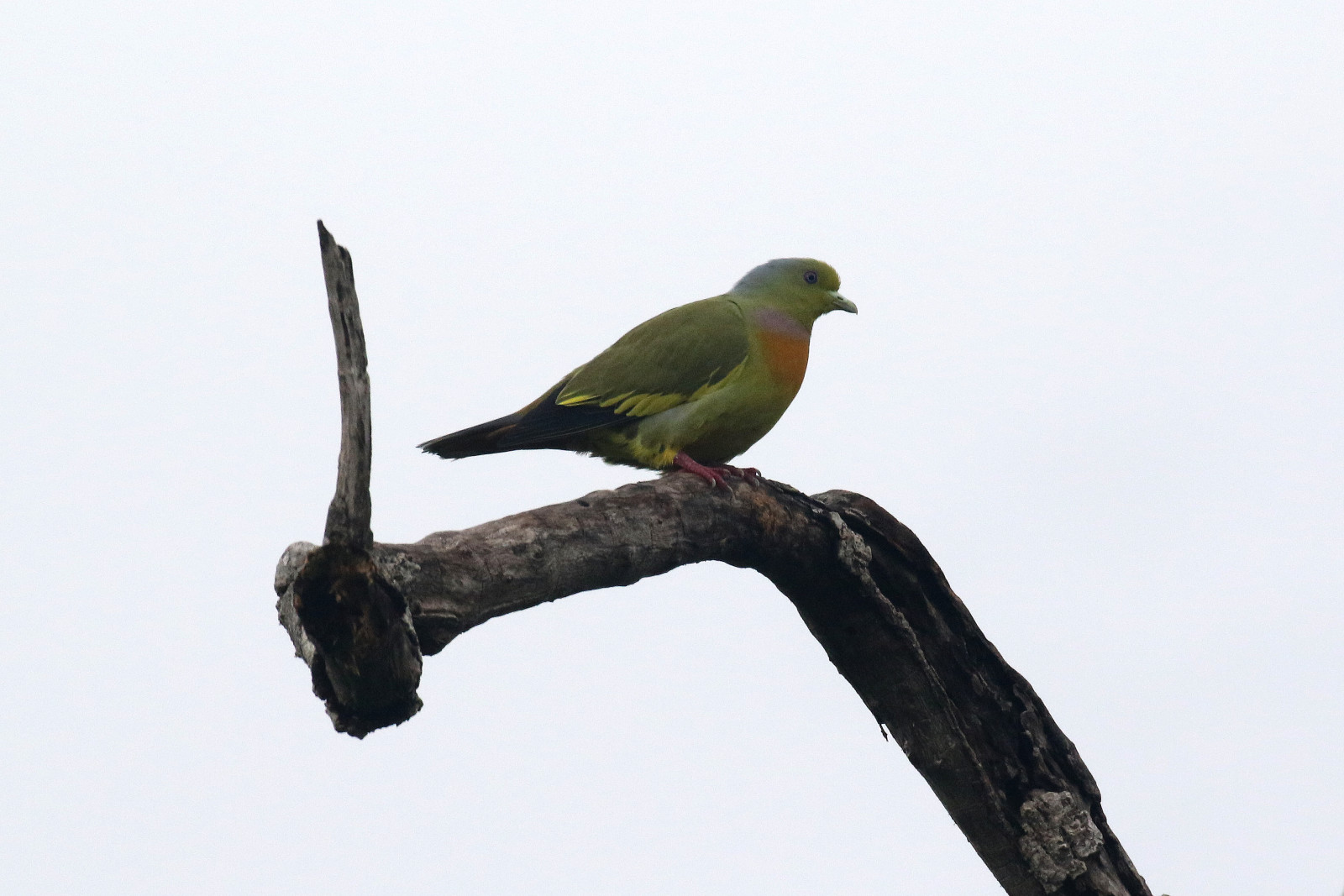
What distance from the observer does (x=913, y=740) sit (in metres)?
4.67

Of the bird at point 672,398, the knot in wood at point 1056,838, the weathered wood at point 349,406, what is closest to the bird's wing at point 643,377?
the bird at point 672,398

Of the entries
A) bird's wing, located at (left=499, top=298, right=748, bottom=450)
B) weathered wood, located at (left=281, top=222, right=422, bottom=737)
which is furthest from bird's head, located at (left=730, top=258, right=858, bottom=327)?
weathered wood, located at (left=281, top=222, right=422, bottom=737)

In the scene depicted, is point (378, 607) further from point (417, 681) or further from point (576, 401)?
point (576, 401)

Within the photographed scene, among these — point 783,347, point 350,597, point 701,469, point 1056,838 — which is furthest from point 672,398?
point 350,597

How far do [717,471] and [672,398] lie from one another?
0.57m

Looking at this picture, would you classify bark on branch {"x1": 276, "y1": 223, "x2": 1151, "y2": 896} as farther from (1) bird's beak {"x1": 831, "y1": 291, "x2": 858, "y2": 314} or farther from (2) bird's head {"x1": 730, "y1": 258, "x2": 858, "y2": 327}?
(1) bird's beak {"x1": 831, "y1": 291, "x2": 858, "y2": 314}

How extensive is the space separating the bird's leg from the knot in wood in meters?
1.52

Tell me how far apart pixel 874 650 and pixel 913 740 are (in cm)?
35

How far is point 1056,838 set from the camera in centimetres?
446

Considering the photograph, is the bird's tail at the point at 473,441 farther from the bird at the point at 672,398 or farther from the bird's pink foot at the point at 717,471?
the bird's pink foot at the point at 717,471

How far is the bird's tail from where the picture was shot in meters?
4.82

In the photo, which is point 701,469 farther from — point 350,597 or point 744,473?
point 350,597

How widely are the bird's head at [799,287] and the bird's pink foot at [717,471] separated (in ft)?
3.86

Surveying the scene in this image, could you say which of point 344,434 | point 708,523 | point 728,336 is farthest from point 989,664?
point 344,434
